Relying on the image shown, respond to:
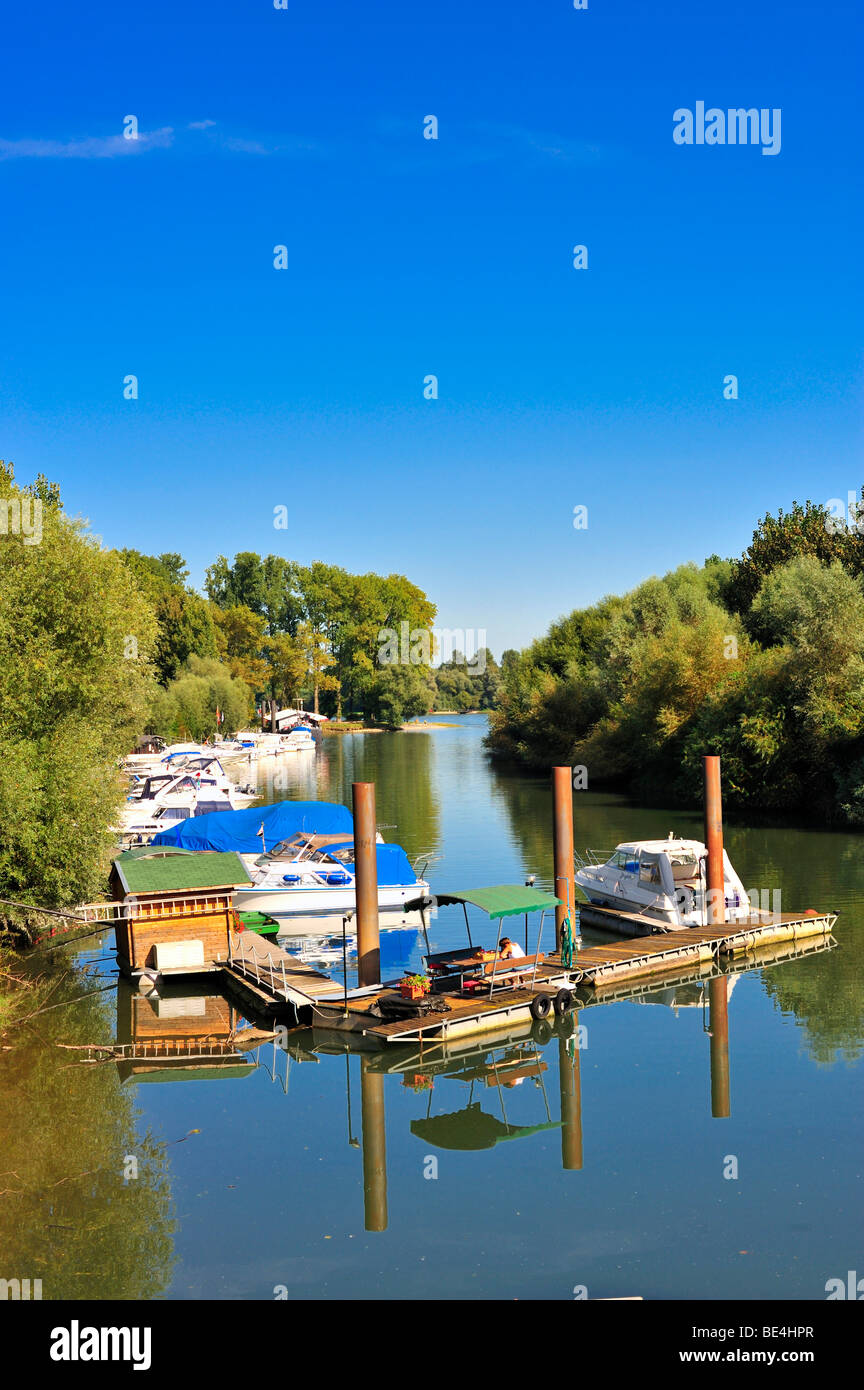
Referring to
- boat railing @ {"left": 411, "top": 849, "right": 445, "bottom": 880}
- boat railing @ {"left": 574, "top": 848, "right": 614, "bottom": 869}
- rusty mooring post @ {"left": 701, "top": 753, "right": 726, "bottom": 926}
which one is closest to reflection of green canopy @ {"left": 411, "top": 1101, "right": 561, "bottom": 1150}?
rusty mooring post @ {"left": 701, "top": 753, "right": 726, "bottom": 926}

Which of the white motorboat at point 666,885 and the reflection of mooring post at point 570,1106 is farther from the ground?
the white motorboat at point 666,885

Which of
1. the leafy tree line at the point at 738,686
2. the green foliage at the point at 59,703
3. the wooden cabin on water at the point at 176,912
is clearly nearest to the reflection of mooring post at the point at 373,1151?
the wooden cabin on water at the point at 176,912

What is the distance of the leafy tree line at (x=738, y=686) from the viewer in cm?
5234

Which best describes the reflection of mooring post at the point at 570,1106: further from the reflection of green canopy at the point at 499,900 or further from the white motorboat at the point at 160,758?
the white motorboat at the point at 160,758

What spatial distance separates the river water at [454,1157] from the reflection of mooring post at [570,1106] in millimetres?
52

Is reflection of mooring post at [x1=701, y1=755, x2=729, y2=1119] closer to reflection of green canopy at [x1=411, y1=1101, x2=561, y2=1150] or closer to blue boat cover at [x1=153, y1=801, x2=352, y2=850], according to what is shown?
reflection of green canopy at [x1=411, y1=1101, x2=561, y2=1150]

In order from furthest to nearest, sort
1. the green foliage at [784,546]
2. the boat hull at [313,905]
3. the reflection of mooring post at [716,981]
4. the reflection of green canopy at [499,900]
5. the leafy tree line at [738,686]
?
the green foliage at [784,546], the leafy tree line at [738,686], the boat hull at [313,905], the reflection of green canopy at [499,900], the reflection of mooring post at [716,981]

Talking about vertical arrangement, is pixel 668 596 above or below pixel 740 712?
above

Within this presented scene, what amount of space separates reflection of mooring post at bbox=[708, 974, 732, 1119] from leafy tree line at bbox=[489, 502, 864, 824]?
26.4 m

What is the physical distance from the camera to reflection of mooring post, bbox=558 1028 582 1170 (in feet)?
53.7

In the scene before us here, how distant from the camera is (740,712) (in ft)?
185
